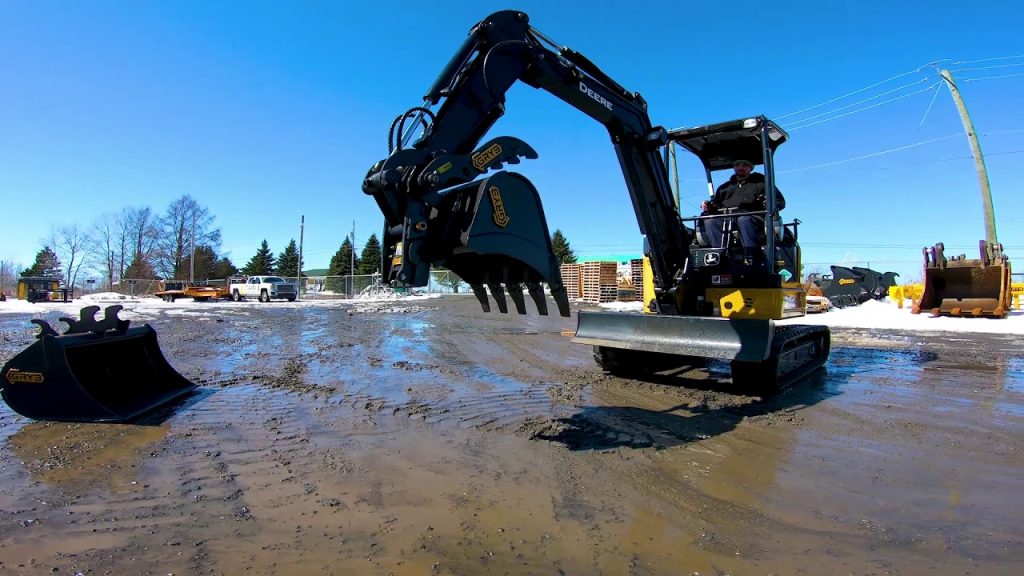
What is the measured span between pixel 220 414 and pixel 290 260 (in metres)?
85.2

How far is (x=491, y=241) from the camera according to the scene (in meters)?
3.99

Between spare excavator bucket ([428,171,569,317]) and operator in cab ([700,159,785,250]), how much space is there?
3186 mm

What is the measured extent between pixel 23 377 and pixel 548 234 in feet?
15.5

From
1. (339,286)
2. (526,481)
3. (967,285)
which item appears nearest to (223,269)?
(339,286)

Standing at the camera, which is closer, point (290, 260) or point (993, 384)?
point (993, 384)

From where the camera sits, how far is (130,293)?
156 ft

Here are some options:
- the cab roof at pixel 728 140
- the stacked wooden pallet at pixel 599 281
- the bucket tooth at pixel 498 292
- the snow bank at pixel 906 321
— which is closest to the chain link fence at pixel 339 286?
the stacked wooden pallet at pixel 599 281

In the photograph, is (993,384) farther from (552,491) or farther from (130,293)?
(130,293)

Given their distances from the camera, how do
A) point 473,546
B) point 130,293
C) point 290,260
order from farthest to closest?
point 290,260, point 130,293, point 473,546

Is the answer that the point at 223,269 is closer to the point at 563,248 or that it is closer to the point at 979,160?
the point at 563,248

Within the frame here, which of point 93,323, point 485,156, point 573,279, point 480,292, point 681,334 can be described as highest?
point 485,156

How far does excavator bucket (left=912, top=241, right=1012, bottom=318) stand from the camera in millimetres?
14914

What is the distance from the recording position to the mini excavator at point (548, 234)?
4.08 metres

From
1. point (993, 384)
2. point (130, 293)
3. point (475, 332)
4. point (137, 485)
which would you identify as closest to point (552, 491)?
point (137, 485)
